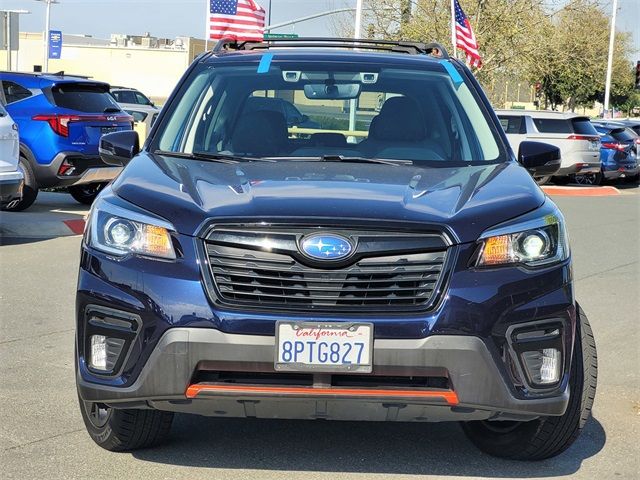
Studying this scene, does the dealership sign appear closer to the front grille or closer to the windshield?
the windshield

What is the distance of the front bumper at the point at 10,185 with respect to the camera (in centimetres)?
1051

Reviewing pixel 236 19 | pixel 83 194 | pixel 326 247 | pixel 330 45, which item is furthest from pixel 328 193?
pixel 236 19

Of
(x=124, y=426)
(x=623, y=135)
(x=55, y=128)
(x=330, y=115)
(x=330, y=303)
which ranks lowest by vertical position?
(x=623, y=135)

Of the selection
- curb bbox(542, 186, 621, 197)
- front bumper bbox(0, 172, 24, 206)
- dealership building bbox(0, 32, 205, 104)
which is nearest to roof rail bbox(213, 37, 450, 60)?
front bumper bbox(0, 172, 24, 206)

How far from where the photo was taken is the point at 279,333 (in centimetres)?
369

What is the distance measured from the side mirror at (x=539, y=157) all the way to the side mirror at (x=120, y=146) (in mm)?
1939

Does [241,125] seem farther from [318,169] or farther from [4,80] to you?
[4,80]

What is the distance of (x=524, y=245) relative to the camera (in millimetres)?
3945

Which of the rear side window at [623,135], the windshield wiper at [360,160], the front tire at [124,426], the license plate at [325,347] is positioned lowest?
the rear side window at [623,135]

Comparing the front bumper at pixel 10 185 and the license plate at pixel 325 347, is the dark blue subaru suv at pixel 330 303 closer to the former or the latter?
the license plate at pixel 325 347

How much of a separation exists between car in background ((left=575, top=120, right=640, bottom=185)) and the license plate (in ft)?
70.1

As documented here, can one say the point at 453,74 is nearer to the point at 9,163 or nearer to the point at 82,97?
the point at 9,163

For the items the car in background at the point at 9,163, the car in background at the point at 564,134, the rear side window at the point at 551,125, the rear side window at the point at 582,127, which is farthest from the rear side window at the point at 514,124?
the car in background at the point at 9,163

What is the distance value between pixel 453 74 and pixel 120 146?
1757mm
